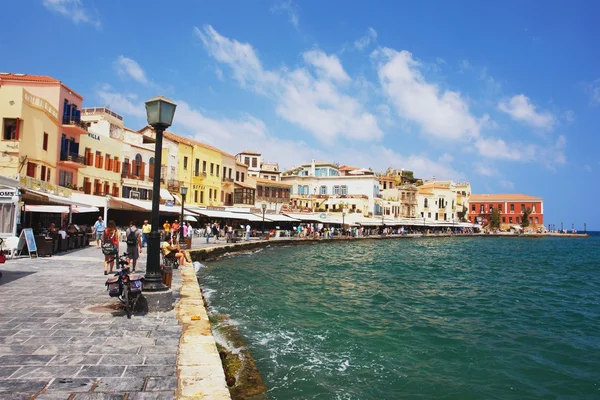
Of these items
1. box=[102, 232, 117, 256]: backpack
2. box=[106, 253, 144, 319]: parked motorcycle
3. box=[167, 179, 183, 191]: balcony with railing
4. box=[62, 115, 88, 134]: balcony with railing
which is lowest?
box=[106, 253, 144, 319]: parked motorcycle

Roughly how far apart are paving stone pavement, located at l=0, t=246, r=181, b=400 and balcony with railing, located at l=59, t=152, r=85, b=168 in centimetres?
1919

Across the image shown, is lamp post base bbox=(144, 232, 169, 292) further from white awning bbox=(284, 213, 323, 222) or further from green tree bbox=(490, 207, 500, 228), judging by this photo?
green tree bbox=(490, 207, 500, 228)

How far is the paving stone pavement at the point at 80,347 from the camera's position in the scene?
3.73 meters

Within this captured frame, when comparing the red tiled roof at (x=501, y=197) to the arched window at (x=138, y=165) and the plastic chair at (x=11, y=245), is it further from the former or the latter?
the plastic chair at (x=11, y=245)

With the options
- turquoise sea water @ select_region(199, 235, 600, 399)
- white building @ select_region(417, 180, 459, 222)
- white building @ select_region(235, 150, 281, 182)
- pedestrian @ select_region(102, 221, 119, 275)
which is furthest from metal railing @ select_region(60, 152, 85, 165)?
white building @ select_region(417, 180, 459, 222)

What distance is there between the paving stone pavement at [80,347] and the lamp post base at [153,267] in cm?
44

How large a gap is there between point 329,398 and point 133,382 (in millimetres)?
2737

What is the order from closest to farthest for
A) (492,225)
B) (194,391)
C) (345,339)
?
(194,391)
(345,339)
(492,225)

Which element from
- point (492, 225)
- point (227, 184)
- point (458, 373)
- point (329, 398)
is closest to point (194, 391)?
point (329, 398)

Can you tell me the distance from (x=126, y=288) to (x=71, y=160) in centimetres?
2269

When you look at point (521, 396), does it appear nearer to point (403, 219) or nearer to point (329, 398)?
point (329, 398)

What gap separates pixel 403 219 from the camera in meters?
66.9

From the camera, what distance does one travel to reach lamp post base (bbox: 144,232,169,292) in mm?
6820

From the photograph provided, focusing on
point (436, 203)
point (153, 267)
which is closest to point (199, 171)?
point (153, 267)
